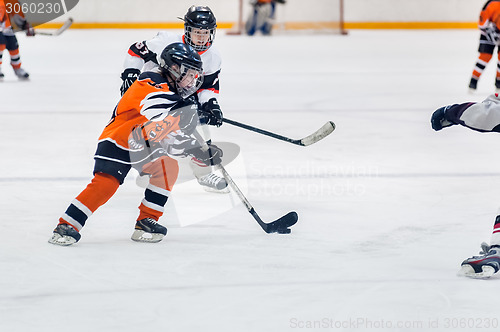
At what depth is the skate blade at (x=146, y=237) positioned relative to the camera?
2713mm

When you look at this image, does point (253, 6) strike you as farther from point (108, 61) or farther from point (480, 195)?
point (480, 195)

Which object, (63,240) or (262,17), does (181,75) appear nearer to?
(63,240)

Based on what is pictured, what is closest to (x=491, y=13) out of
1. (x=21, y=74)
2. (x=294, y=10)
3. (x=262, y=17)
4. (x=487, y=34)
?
(x=487, y=34)

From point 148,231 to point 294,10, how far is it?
36.5ft

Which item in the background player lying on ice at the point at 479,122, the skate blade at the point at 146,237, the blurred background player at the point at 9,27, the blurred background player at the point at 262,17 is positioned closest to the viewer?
the background player lying on ice at the point at 479,122

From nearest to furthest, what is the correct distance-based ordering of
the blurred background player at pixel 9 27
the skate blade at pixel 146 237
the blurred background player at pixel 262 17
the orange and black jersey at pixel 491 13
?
the skate blade at pixel 146 237, the orange and black jersey at pixel 491 13, the blurred background player at pixel 9 27, the blurred background player at pixel 262 17

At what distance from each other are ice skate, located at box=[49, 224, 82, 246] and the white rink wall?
1117cm

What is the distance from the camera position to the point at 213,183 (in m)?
3.49

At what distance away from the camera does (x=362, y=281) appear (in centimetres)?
232

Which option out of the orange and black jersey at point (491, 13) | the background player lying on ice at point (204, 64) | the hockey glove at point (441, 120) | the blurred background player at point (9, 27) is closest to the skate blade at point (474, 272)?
the hockey glove at point (441, 120)

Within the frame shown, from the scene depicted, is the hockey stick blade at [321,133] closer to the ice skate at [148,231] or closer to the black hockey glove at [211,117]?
the black hockey glove at [211,117]

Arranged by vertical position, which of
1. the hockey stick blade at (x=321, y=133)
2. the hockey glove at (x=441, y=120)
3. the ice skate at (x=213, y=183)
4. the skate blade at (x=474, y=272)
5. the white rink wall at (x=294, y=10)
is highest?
the hockey glove at (x=441, y=120)

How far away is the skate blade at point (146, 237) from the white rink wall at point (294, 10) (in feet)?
36.3

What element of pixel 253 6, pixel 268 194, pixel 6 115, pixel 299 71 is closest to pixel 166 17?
pixel 253 6
